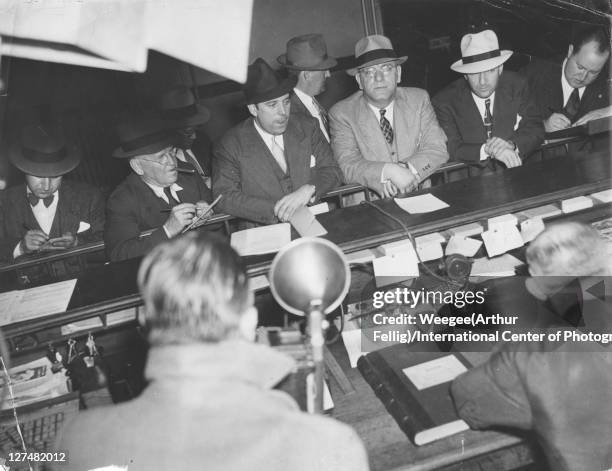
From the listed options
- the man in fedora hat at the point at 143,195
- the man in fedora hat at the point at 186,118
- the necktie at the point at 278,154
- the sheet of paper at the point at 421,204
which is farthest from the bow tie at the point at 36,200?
the sheet of paper at the point at 421,204

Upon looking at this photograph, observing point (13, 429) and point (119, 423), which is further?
point (13, 429)

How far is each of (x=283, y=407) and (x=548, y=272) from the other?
1.15 metres

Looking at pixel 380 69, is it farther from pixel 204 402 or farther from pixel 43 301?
pixel 204 402

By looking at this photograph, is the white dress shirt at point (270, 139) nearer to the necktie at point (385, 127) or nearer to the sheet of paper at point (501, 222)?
the necktie at point (385, 127)

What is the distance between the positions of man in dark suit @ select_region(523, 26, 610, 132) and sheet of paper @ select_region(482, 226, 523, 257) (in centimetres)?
210

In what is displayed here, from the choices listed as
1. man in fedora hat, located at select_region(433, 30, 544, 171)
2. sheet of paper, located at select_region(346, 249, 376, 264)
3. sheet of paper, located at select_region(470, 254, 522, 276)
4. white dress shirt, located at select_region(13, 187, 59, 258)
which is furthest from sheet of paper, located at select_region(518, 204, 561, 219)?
white dress shirt, located at select_region(13, 187, 59, 258)

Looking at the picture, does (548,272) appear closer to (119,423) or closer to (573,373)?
(573,373)

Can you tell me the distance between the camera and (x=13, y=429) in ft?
6.65

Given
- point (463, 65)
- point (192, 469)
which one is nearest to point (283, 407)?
point (192, 469)

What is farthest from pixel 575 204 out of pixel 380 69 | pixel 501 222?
pixel 380 69

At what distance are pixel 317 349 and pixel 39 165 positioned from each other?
9.76 ft

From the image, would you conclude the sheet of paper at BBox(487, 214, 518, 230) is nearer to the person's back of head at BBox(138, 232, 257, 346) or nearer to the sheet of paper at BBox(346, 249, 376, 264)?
the sheet of paper at BBox(346, 249, 376, 264)

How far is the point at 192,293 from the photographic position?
4.07 feet

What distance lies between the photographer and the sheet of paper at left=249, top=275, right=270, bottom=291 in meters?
2.27
